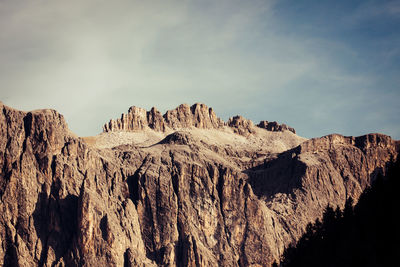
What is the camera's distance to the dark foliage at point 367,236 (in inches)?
6136

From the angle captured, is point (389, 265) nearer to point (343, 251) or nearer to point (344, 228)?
point (343, 251)

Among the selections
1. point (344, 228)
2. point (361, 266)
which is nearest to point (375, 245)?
point (361, 266)

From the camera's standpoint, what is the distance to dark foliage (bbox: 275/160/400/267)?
511 ft

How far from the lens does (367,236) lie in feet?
545

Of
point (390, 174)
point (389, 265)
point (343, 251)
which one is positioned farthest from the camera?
point (390, 174)

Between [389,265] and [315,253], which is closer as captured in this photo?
[389,265]

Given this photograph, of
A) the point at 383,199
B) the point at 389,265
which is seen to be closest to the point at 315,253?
the point at 383,199

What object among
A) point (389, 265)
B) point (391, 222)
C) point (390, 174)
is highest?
point (390, 174)

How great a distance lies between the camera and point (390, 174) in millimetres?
186625

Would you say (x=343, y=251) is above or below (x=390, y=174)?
below

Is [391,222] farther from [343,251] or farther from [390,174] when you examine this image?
[390,174]

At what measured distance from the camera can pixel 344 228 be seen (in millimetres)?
189750

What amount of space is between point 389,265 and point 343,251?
27.8 metres

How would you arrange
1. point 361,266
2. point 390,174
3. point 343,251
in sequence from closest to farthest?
point 361,266 < point 343,251 < point 390,174
